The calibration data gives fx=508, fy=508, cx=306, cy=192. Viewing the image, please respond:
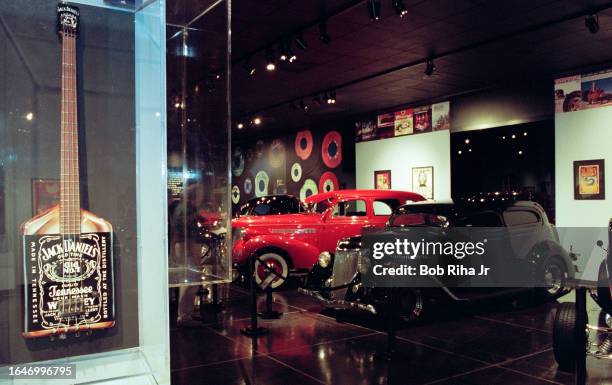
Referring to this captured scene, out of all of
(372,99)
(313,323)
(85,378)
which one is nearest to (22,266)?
(85,378)

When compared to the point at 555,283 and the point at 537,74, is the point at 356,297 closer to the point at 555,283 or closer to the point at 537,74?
the point at 555,283

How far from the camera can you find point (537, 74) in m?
10.7

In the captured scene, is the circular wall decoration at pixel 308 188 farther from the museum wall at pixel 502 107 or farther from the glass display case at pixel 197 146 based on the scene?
the glass display case at pixel 197 146

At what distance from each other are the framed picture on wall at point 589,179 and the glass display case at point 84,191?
32.7 ft

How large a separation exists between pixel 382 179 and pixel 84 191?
1321 centimetres

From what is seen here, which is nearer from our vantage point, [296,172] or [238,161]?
[296,172]

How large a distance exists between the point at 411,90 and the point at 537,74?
280 centimetres

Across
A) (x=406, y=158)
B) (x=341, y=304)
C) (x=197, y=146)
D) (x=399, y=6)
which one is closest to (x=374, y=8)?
(x=399, y=6)

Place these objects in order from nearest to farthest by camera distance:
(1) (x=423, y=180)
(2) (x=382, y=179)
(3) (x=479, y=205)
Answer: (3) (x=479, y=205)
(1) (x=423, y=180)
(2) (x=382, y=179)

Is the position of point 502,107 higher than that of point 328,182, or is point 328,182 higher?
point 502,107

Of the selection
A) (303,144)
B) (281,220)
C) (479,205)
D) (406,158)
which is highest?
(303,144)

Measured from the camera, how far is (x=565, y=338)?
4.41 metres

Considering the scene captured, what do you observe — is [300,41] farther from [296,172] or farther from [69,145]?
[296,172]

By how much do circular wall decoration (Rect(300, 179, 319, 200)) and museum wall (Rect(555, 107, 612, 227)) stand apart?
8.18 meters
